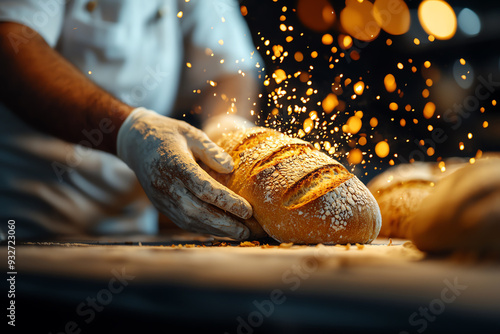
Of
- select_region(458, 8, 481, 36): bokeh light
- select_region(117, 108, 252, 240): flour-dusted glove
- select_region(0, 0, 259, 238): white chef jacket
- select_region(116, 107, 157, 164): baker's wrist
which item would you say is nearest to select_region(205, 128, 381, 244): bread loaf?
select_region(117, 108, 252, 240): flour-dusted glove

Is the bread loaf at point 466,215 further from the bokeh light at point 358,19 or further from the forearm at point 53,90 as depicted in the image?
the bokeh light at point 358,19

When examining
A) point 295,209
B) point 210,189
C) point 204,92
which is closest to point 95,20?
point 204,92

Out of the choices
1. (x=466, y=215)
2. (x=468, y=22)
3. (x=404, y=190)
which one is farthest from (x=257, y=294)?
(x=468, y=22)

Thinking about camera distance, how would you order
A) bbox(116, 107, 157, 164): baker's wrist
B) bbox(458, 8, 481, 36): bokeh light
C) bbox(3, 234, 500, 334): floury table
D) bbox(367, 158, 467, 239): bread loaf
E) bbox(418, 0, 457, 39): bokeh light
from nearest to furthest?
1. bbox(3, 234, 500, 334): floury table
2. bbox(116, 107, 157, 164): baker's wrist
3. bbox(367, 158, 467, 239): bread loaf
4. bbox(418, 0, 457, 39): bokeh light
5. bbox(458, 8, 481, 36): bokeh light

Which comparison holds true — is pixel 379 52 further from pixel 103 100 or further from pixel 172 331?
pixel 172 331

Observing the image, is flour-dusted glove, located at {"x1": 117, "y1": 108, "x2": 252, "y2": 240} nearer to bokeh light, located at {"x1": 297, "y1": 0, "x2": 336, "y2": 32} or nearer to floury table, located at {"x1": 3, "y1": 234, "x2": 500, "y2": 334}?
floury table, located at {"x1": 3, "y1": 234, "x2": 500, "y2": 334}

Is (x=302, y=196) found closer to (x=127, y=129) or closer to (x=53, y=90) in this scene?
(x=127, y=129)
